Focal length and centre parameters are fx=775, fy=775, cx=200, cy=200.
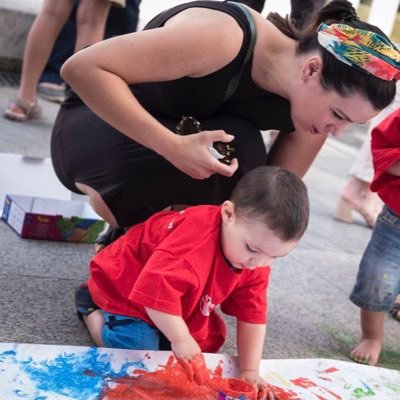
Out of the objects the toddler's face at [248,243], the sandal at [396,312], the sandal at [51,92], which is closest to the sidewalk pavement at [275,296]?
the sandal at [396,312]

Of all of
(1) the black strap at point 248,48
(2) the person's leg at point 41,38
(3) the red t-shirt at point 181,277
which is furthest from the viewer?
(2) the person's leg at point 41,38

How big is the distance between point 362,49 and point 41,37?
189 centimetres

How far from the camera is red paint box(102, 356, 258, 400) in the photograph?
137 cm

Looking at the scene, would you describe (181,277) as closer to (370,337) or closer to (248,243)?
(248,243)

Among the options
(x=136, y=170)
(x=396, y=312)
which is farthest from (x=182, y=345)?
(x=396, y=312)

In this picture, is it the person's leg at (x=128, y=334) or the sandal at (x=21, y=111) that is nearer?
the person's leg at (x=128, y=334)

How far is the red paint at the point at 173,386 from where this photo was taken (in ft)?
4.48

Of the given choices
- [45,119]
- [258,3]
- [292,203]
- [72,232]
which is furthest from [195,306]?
[45,119]

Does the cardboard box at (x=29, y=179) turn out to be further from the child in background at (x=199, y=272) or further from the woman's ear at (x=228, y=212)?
the woman's ear at (x=228, y=212)

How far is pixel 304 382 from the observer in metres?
1.59

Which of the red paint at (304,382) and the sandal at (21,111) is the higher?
the red paint at (304,382)

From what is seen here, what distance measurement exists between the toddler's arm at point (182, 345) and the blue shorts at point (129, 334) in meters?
0.12

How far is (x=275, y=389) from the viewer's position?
1520 mm

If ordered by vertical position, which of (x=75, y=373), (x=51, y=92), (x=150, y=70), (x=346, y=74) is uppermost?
(x=346, y=74)
